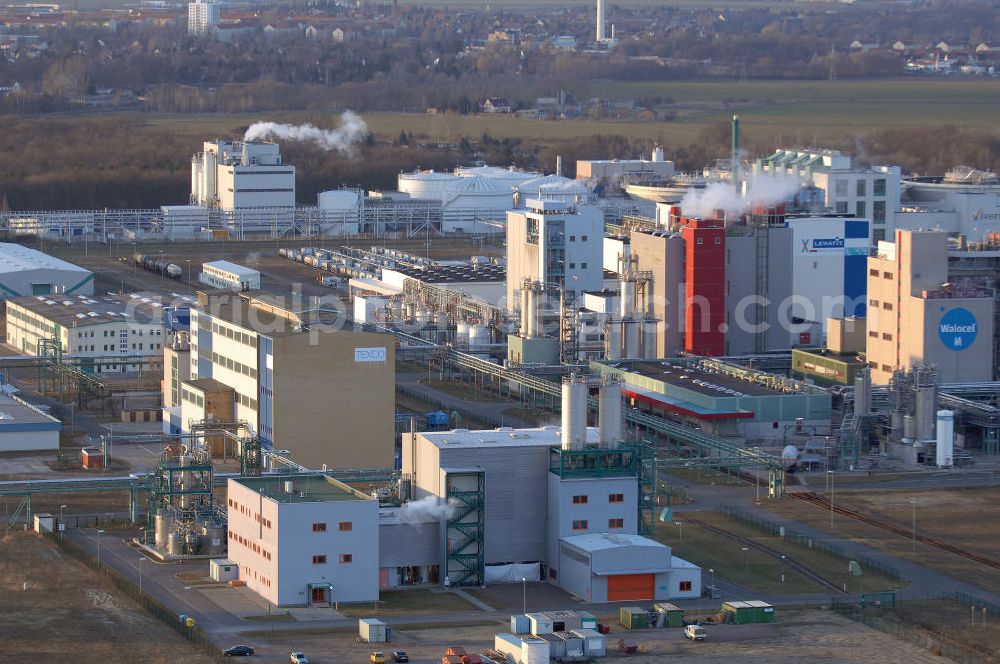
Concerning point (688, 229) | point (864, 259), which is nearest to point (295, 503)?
point (688, 229)

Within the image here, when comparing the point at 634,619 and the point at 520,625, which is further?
the point at 634,619

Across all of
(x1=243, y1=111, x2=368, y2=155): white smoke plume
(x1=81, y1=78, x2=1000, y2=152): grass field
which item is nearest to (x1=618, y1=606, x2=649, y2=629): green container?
(x1=243, y1=111, x2=368, y2=155): white smoke plume

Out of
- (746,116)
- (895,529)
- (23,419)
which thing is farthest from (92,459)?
(746,116)

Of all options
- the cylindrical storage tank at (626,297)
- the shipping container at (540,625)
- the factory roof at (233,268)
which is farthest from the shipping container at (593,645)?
the factory roof at (233,268)

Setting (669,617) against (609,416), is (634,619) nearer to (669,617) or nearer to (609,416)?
(669,617)

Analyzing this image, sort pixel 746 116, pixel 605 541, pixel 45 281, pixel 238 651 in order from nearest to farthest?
pixel 238 651 → pixel 605 541 → pixel 45 281 → pixel 746 116

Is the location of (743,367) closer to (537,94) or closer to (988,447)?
Result: (988,447)
